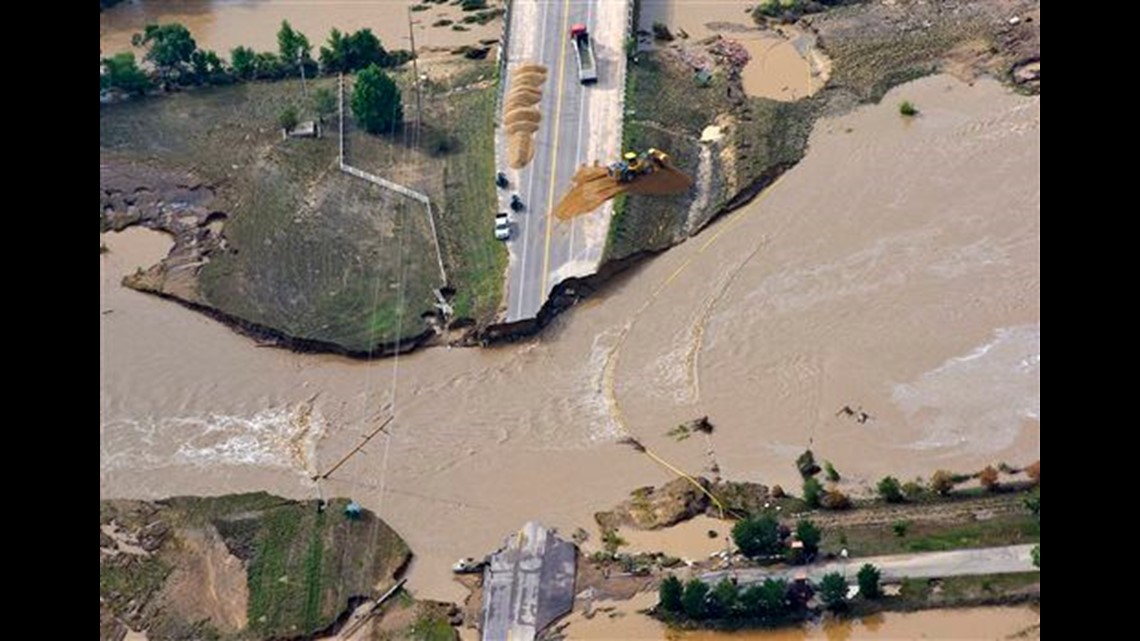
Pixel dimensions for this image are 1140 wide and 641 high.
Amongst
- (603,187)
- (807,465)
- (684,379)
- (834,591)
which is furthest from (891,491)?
(603,187)

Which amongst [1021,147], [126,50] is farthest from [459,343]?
[126,50]

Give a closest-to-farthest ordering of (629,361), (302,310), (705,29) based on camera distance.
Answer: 1. (629,361)
2. (302,310)
3. (705,29)

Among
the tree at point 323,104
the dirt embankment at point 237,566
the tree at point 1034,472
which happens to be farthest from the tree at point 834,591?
the tree at point 323,104

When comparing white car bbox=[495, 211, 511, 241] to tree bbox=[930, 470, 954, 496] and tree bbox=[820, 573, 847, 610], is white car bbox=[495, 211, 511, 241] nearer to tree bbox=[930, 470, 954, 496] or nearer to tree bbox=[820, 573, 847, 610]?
tree bbox=[930, 470, 954, 496]

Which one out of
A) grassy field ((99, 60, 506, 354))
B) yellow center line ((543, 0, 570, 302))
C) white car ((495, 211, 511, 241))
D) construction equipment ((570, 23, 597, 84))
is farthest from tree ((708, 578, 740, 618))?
construction equipment ((570, 23, 597, 84))

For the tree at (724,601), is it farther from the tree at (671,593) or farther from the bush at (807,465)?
the bush at (807,465)
